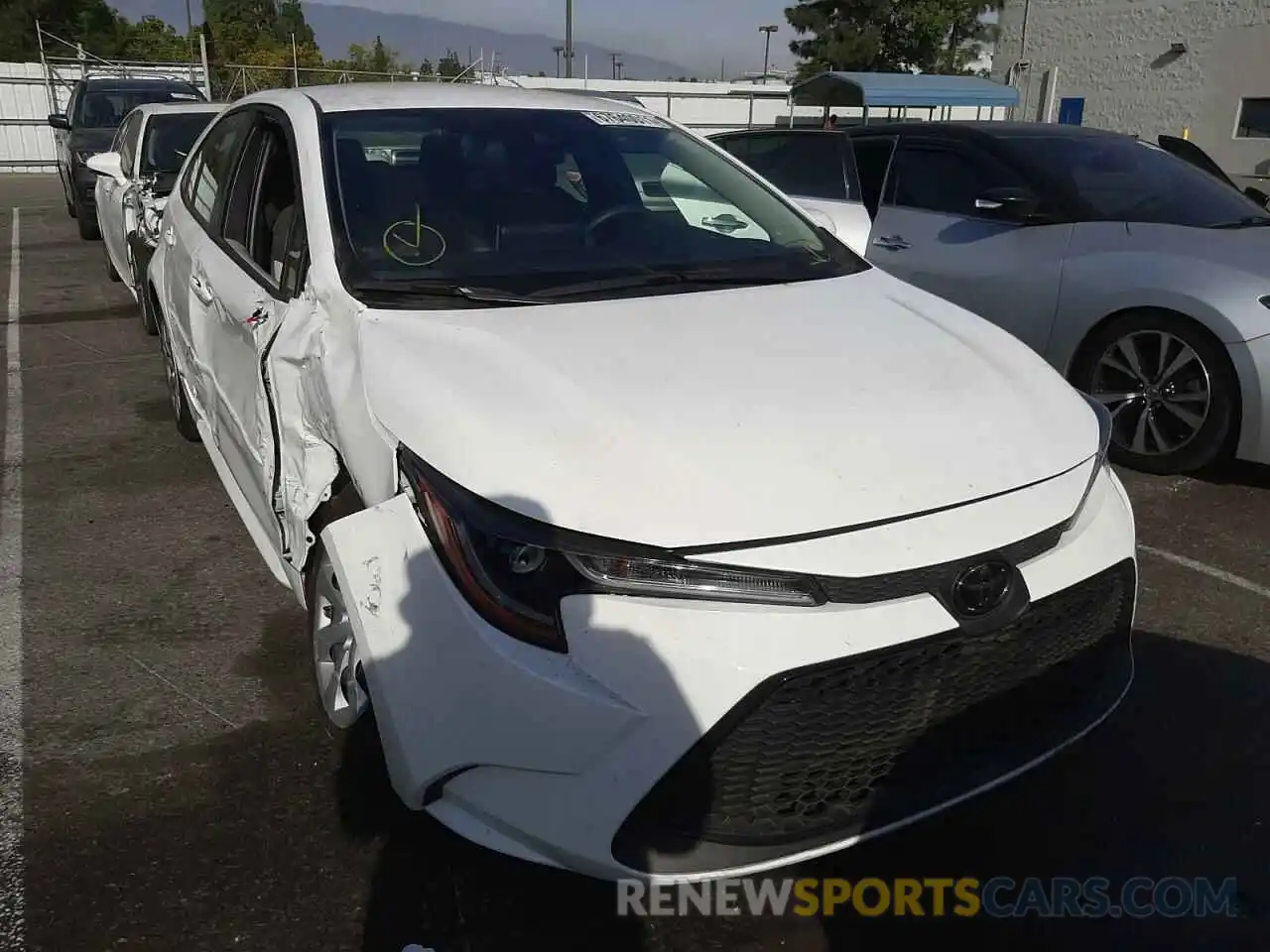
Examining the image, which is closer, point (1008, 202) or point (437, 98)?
point (437, 98)

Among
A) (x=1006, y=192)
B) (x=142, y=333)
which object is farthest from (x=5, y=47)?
(x=1006, y=192)

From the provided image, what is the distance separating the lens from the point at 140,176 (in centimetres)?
730

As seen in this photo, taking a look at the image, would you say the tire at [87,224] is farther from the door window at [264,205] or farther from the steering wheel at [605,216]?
the steering wheel at [605,216]

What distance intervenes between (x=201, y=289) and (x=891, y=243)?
3625 mm

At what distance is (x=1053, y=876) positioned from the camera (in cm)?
240

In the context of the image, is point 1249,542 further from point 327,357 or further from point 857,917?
point 327,357

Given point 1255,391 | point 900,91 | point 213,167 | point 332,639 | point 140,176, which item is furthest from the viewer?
point 900,91

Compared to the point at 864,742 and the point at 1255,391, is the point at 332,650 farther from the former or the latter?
the point at 1255,391

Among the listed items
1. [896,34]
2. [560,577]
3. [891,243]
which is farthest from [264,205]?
[896,34]

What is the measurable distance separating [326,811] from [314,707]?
0.49 m

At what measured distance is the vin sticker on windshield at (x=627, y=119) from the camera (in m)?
3.59

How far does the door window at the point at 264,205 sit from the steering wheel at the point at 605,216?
0.84m

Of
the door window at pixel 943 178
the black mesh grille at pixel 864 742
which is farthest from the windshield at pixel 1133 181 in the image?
the black mesh grille at pixel 864 742

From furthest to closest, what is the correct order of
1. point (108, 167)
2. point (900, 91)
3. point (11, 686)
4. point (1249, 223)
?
point (900, 91), point (108, 167), point (1249, 223), point (11, 686)
